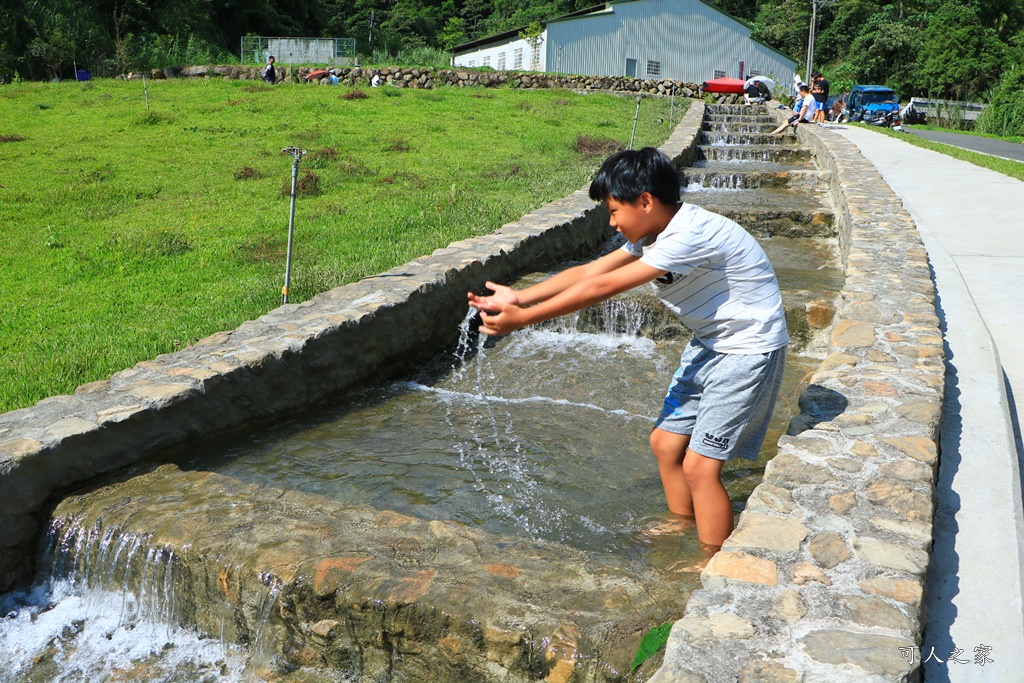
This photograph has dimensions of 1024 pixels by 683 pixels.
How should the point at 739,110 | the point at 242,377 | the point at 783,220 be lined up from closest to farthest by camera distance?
the point at 242,377 < the point at 783,220 < the point at 739,110

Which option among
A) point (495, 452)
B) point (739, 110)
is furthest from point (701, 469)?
point (739, 110)

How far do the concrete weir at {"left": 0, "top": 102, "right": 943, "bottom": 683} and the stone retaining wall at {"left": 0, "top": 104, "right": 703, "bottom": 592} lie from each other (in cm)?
1

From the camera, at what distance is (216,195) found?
1116 cm

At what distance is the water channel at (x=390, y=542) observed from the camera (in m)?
2.89

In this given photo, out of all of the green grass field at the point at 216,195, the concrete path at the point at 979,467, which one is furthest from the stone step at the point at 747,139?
the concrete path at the point at 979,467

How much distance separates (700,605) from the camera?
2398 mm

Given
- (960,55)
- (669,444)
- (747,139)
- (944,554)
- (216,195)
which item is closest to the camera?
(944,554)

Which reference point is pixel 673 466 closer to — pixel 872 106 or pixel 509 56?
pixel 872 106

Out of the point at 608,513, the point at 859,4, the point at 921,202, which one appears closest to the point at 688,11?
the point at 859,4

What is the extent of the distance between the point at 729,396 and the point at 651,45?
37.4 m

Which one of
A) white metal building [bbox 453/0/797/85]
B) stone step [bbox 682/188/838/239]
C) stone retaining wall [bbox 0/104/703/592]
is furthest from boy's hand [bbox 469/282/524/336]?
white metal building [bbox 453/0/797/85]

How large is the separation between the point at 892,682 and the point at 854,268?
463 centimetres

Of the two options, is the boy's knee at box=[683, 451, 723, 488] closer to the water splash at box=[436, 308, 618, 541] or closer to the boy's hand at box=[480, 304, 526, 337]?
the water splash at box=[436, 308, 618, 541]

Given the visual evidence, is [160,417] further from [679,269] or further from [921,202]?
[921,202]
